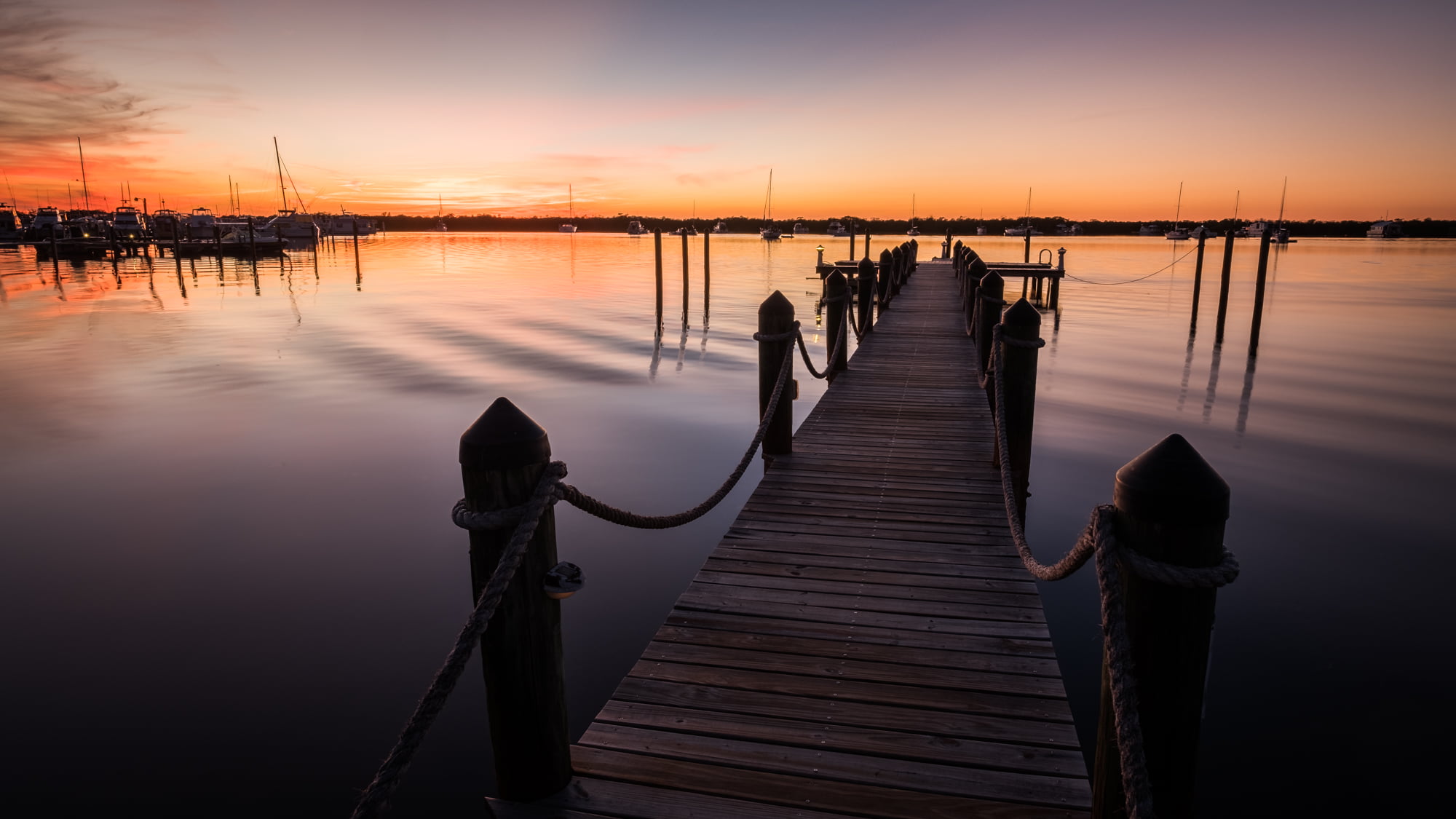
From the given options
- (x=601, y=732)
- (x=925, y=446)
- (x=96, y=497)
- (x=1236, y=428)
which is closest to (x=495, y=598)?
(x=601, y=732)

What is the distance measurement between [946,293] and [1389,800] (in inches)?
810

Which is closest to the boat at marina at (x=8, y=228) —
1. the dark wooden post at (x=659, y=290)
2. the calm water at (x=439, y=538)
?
the calm water at (x=439, y=538)

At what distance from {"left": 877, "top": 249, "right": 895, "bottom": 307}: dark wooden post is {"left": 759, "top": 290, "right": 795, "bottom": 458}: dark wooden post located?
42.3ft

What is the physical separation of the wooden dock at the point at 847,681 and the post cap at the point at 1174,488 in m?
1.65

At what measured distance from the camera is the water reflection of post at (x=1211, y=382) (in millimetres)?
14995

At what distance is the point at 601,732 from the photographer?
11.5ft

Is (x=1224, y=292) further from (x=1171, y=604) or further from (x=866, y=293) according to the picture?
(x=1171, y=604)

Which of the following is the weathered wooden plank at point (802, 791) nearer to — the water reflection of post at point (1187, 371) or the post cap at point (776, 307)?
the post cap at point (776, 307)

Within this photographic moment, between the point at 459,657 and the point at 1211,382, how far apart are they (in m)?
19.5

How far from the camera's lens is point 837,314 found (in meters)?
12.0

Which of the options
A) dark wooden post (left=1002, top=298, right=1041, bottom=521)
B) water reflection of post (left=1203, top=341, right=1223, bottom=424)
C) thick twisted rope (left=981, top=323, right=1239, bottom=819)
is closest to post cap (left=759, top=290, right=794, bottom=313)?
dark wooden post (left=1002, top=298, right=1041, bottom=521)

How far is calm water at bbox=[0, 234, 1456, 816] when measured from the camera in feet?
16.3

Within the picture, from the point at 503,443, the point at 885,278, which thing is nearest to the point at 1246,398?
the point at 885,278

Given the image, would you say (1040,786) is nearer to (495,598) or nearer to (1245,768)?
(495,598)
